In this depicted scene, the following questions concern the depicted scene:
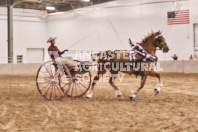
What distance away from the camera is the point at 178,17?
2266cm

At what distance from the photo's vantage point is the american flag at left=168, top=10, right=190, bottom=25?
2223 cm

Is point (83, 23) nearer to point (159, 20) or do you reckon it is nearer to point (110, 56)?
point (159, 20)

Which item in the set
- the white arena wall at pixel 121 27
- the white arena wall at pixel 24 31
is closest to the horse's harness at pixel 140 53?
the white arena wall at pixel 121 27

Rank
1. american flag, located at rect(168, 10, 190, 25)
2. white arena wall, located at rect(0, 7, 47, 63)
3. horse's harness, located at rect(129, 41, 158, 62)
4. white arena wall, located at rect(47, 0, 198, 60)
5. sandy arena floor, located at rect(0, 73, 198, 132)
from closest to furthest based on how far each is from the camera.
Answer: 1. sandy arena floor, located at rect(0, 73, 198, 132)
2. horse's harness, located at rect(129, 41, 158, 62)
3. american flag, located at rect(168, 10, 190, 25)
4. white arena wall, located at rect(47, 0, 198, 60)
5. white arena wall, located at rect(0, 7, 47, 63)

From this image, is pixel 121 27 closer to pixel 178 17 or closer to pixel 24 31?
pixel 178 17

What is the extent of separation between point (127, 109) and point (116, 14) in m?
22.0

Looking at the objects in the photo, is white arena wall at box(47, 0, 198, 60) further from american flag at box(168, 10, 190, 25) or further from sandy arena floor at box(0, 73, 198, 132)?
sandy arena floor at box(0, 73, 198, 132)

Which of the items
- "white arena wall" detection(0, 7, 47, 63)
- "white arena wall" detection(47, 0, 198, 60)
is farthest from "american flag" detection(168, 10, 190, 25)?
"white arena wall" detection(0, 7, 47, 63)

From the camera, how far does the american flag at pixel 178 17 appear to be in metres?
22.2

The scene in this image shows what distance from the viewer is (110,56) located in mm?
7434

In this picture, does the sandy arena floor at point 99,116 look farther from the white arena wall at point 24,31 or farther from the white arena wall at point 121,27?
the white arena wall at point 24,31

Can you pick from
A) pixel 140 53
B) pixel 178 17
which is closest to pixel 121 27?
pixel 178 17

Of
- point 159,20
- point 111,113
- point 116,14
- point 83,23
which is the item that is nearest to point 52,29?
point 83,23

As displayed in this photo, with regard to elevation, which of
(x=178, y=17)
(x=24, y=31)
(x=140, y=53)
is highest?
(x=178, y=17)
